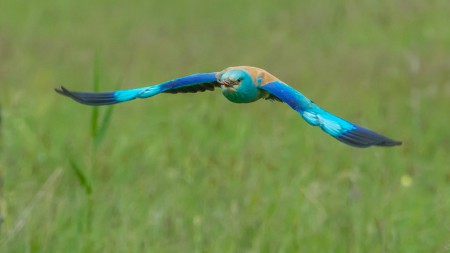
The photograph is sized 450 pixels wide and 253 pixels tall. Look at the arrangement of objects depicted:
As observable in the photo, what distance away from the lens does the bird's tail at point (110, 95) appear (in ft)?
4.37

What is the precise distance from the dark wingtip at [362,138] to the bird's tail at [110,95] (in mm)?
297

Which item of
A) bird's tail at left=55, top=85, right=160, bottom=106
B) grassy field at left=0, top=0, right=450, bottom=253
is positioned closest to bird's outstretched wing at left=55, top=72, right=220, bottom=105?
bird's tail at left=55, top=85, right=160, bottom=106

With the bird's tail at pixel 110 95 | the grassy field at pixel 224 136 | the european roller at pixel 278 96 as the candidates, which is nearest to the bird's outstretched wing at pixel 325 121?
the european roller at pixel 278 96

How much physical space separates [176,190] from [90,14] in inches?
247

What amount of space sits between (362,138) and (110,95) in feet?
1.43

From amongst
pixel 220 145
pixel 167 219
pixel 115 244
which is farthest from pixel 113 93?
pixel 220 145

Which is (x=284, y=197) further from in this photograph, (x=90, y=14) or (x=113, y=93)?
(x=90, y=14)

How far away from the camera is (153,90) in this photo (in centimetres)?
134

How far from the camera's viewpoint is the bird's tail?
4.37 ft

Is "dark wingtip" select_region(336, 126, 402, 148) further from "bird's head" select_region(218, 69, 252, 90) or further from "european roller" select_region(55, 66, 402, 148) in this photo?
"bird's head" select_region(218, 69, 252, 90)

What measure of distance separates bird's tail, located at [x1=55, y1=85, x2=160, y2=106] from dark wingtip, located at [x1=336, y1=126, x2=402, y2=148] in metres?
0.30

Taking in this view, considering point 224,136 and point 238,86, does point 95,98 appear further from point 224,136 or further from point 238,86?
point 224,136

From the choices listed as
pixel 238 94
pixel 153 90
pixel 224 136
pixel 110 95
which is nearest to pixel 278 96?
pixel 238 94

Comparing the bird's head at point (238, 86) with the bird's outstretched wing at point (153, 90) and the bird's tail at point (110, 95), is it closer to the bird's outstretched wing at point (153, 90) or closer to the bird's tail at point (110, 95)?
the bird's outstretched wing at point (153, 90)
